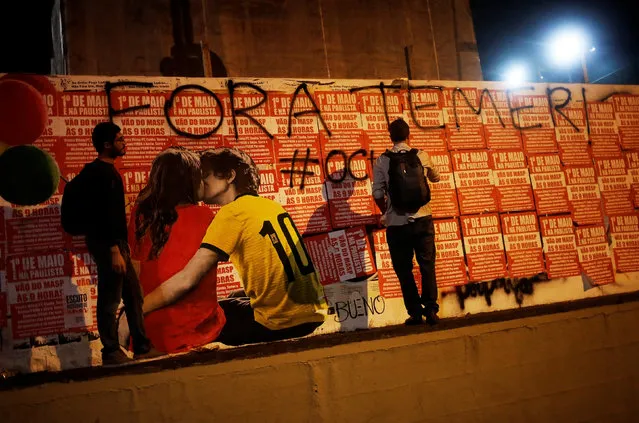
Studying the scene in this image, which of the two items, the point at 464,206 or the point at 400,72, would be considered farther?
the point at 400,72

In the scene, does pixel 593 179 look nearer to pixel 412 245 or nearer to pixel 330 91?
pixel 412 245

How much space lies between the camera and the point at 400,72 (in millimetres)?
7527

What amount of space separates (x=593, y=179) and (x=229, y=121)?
414 centimetres

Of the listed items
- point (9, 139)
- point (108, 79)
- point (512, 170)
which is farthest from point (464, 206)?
point (9, 139)

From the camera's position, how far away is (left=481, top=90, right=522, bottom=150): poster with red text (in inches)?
222

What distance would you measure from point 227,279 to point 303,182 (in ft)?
3.79

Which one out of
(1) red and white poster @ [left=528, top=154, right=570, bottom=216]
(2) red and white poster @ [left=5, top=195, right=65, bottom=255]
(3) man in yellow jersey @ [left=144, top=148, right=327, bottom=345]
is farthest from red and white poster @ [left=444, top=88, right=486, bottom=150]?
(2) red and white poster @ [left=5, top=195, right=65, bottom=255]

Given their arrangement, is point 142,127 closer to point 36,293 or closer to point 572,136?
point 36,293

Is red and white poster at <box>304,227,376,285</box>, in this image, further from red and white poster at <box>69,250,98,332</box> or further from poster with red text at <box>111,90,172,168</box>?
red and white poster at <box>69,250,98,332</box>

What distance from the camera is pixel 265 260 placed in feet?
15.0

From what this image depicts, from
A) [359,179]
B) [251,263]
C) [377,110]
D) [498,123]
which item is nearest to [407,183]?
[359,179]

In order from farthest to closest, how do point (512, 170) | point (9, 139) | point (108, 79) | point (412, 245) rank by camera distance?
point (512, 170) → point (412, 245) → point (108, 79) → point (9, 139)

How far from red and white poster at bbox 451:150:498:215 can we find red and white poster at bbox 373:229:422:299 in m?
0.96

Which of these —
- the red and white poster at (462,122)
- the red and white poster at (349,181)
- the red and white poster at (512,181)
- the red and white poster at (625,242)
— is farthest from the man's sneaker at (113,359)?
the red and white poster at (625,242)
